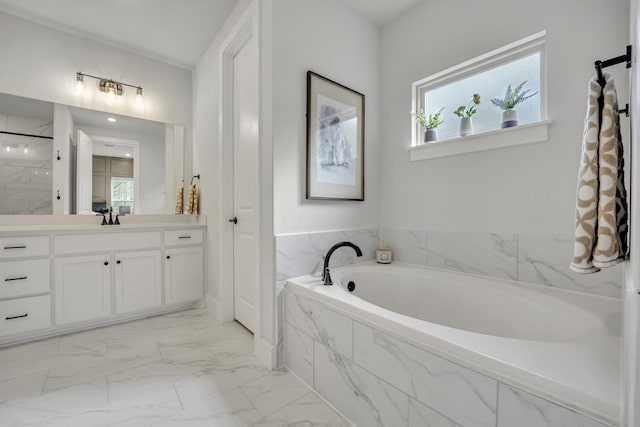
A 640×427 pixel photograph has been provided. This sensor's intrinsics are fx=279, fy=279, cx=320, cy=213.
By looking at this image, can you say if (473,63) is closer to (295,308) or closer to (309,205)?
(309,205)

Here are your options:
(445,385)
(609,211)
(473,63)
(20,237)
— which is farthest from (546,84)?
(20,237)

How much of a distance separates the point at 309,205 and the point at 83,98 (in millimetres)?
2354

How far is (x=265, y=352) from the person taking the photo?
175 cm

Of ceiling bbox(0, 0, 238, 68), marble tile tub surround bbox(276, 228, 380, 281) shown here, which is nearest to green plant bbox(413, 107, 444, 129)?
marble tile tub surround bbox(276, 228, 380, 281)

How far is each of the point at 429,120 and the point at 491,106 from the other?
1.28ft

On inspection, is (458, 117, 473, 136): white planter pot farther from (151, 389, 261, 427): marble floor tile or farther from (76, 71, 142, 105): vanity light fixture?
(76, 71, 142, 105): vanity light fixture

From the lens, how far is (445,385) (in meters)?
0.88

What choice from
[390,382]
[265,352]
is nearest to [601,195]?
[390,382]

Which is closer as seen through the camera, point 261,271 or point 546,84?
point 546,84

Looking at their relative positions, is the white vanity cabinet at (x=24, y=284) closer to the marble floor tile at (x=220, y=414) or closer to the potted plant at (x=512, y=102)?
the marble floor tile at (x=220, y=414)

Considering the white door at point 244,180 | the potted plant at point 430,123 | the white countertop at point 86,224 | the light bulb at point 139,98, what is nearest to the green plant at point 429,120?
the potted plant at point 430,123

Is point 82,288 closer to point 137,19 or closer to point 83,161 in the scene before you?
point 83,161

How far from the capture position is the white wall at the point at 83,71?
7.23 ft

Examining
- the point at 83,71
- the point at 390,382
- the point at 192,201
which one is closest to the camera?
the point at 390,382
